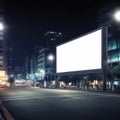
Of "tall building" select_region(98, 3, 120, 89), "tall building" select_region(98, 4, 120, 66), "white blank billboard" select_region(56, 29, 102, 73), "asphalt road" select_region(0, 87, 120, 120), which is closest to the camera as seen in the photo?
"asphalt road" select_region(0, 87, 120, 120)

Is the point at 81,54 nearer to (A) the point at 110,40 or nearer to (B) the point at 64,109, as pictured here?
(A) the point at 110,40

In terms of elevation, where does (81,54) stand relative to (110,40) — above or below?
below

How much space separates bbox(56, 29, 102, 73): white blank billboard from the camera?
6378 centimetres

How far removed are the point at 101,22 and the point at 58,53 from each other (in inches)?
1295

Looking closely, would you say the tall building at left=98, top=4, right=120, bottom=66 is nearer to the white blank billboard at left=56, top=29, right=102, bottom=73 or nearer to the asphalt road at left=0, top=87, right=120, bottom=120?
the white blank billboard at left=56, top=29, right=102, bottom=73

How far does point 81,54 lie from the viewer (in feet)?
234

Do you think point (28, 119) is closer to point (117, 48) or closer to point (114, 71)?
point (114, 71)

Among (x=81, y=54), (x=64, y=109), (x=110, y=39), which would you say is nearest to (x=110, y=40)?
(x=110, y=39)

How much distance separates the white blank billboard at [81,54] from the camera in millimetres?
63781

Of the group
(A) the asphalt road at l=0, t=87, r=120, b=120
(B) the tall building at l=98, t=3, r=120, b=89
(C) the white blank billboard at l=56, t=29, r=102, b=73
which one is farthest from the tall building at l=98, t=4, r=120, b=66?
(A) the asphalt road at l=0, t=87, r=120, b=120

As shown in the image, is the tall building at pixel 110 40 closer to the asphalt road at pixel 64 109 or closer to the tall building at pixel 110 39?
the tall building at pixel 110 39

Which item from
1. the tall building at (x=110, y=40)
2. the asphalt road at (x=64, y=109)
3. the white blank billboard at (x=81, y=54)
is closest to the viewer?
the asphalt road at (x=64, y=109)

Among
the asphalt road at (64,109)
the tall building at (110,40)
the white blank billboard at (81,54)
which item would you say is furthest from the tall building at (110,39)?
the asphalt road at (64,109)

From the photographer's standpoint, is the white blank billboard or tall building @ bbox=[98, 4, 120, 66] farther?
tall building @ bbox=[98, 4, 120, 66]
